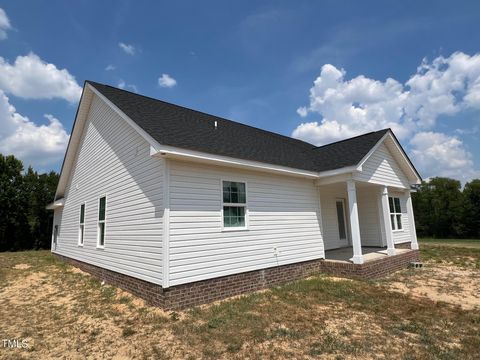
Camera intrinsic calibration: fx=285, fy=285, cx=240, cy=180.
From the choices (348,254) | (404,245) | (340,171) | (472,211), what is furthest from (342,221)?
(472,211)

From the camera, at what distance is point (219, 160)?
699 centimetres

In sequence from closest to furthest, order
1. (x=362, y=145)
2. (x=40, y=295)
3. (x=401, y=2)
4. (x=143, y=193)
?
1. (x=143, y=193)
2. (x=40, y=295)
3. (x=401, y=2)
4. (x=362, y=145)

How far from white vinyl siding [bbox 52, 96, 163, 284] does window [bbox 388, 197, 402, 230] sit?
1148 centimetres

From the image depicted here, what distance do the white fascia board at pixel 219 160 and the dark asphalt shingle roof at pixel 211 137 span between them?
112 millimetres

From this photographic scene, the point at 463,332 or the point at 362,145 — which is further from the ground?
the point at 362,145

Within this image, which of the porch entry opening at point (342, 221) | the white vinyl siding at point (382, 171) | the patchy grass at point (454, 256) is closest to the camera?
the white vinyl siding at point (382, 171)

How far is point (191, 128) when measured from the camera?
846 centimetres

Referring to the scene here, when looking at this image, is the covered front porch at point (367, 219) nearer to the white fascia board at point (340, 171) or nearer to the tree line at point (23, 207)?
the white fascia board at point (340, 171)

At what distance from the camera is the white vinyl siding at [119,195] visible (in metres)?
6.71

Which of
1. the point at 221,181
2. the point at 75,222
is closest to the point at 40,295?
the point at 75,222

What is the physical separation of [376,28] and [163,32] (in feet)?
24.2

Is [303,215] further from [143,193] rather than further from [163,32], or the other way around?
[163,32]

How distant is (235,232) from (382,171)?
22.9 ft

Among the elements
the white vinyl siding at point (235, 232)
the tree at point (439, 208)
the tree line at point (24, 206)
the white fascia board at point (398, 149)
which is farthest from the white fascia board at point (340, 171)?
the tree at point (439, 208)
